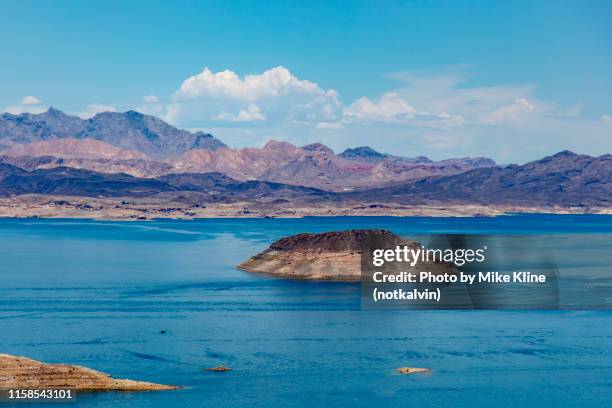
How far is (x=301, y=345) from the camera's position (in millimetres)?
83500

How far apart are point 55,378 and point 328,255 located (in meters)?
78.4

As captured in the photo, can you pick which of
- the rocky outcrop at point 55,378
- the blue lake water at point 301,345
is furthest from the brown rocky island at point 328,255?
the rocky outcrop at point 55,378

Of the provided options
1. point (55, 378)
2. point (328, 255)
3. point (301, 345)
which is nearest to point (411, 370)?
point (301, 345)

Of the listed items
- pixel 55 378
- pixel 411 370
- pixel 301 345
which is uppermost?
pixel 55 378

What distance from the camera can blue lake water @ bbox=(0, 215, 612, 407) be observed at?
66.6 m

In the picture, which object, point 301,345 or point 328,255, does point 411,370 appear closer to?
point 301,345

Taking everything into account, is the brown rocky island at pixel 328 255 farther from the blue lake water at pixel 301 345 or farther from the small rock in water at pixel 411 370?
the small rock in water at pixel 411 370

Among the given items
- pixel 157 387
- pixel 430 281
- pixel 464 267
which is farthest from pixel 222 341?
pixel 464 267

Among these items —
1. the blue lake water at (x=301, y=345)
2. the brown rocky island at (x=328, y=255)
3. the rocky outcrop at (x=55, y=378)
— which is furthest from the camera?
the brown rocky island at (x=328, y=255)

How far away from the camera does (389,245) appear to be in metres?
137

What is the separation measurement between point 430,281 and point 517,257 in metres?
63.5

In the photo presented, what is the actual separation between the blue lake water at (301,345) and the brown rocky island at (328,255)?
19.9ft

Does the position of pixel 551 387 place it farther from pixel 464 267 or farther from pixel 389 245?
pixel 464 267

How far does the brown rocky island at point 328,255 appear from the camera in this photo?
443 ft
